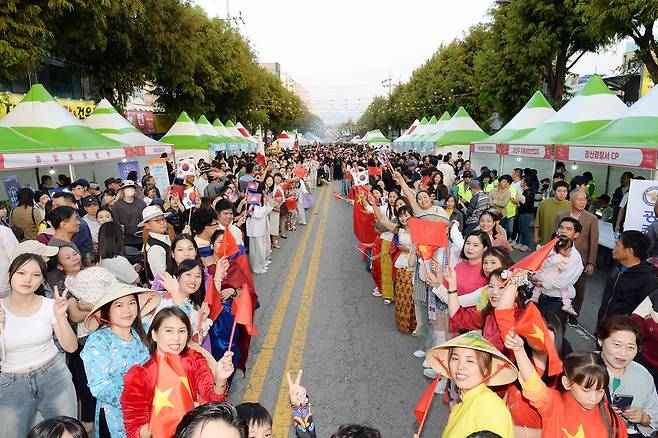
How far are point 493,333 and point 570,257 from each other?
2.03 meters

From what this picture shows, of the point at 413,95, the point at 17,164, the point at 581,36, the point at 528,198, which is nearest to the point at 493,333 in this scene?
the point at 528,198

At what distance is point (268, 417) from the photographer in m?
2.24

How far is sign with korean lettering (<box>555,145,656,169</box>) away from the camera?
24.7 feet

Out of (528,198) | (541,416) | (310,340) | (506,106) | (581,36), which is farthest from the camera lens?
(506,106)

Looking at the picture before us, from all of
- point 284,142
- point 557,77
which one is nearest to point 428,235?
point 557,77

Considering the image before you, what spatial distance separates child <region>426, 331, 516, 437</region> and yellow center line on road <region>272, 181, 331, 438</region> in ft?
6.63

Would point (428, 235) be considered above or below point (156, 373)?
above

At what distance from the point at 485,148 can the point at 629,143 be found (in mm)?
7896

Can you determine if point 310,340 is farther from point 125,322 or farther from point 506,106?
point 506,106

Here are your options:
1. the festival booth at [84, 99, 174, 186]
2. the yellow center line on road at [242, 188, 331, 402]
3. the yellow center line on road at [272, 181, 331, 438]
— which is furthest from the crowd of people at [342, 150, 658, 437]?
the festival booth at [84, 99, 174, 186]

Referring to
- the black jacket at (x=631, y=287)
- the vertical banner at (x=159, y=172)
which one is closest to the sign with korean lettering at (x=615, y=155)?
the black jacket at (x=631, y=287)

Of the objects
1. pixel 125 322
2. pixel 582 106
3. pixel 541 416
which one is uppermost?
pixel 582 106

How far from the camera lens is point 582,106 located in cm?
1230

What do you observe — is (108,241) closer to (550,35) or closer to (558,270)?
(558,270)
